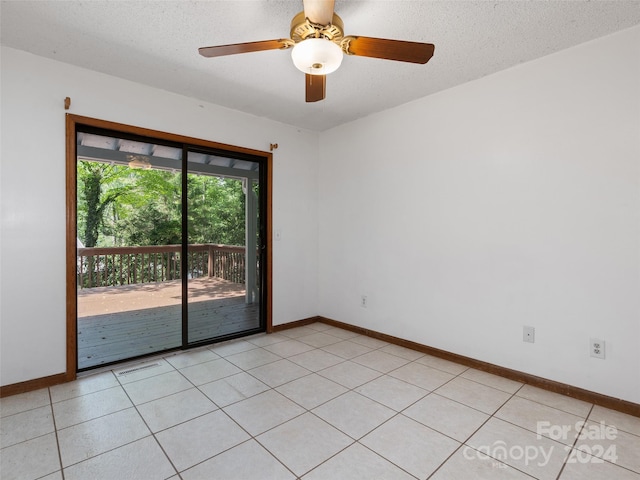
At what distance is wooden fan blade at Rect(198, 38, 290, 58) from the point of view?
1718 mm

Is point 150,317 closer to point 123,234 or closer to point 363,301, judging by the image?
point 123,234

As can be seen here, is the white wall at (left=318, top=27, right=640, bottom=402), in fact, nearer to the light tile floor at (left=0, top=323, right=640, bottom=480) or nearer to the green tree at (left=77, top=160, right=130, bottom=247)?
the light tile floor at (left=0, top=323, right=640, bottom=480)

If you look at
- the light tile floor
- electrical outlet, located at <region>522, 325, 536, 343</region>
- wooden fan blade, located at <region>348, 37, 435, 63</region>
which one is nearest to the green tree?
the light tile floor

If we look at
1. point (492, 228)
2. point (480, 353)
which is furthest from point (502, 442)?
point (492, 228)

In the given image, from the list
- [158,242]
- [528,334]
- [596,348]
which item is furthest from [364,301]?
[158,242]

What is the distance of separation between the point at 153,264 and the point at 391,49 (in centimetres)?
371

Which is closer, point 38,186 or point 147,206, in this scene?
point 38,186

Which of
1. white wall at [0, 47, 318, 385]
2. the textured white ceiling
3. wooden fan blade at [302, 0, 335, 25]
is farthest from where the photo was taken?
white wall at [0, 47, 318, 385]

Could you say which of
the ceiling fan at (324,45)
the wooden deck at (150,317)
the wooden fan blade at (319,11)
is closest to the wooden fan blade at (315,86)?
the ceiling fan at (324,45)

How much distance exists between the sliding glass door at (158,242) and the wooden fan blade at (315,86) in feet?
5.26

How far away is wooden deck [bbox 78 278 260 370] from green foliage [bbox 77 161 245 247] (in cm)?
76

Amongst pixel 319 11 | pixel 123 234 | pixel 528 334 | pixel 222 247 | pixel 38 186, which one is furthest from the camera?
pixel 222 247

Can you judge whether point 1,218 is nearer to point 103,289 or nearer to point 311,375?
point 103,289

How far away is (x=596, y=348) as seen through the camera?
2217mm
